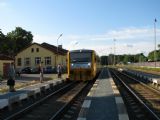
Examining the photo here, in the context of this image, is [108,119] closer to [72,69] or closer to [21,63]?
[72,69]

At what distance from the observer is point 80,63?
1419 inches

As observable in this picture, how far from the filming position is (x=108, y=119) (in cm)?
1316

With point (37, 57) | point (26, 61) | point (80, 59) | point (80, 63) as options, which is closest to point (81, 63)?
point (80, 63)

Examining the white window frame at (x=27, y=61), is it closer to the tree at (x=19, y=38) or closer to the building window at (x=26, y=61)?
the building window at (x=26, y=61)

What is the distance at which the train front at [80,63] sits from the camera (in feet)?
118

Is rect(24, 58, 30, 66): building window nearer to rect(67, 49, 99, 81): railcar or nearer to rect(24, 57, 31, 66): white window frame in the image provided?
rect(24, 57, 31, 66): white window frame

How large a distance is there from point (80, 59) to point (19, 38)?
3325 inches

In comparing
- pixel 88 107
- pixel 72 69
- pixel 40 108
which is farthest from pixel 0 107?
pixel 72 69

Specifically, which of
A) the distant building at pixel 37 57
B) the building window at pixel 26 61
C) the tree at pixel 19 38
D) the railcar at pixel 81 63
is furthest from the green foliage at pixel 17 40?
the railcar at pixel 81 63

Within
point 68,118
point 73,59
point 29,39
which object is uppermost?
point 29,39

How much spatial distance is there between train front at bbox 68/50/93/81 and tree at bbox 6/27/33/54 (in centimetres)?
7797

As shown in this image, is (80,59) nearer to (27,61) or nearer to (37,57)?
(37,57)

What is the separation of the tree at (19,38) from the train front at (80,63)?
7797 centimetres

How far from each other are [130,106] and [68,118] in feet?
13.7
